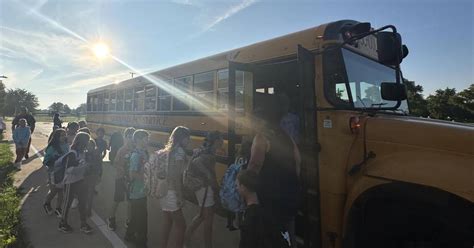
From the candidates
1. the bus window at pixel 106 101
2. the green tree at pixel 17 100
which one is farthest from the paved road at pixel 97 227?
the green tree at pixel 17 100

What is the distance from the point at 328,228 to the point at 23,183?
7403mm

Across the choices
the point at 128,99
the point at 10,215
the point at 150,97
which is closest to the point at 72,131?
the point at 10,215

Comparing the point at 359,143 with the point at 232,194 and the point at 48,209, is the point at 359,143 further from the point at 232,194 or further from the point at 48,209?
the point at 48,209

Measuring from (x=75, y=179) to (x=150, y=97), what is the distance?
3.29 metres

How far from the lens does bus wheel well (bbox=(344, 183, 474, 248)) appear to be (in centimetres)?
247

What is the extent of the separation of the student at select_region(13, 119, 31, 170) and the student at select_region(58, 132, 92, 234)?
613 centimetres

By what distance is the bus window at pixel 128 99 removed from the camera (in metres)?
9.03

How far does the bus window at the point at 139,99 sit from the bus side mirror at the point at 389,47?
6.23 metres

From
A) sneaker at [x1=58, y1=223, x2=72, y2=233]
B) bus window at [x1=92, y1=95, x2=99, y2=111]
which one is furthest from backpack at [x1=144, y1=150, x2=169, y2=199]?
bus window at [x1=92, y1=95, x2=99, y2=111]

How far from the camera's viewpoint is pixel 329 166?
11.1 feet

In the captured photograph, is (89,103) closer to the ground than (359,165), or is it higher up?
higher up

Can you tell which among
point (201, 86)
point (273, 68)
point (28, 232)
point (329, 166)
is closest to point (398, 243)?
point (329, 166)

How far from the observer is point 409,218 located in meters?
2.77

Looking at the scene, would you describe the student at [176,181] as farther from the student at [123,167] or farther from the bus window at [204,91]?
the bus window at [204,91]
